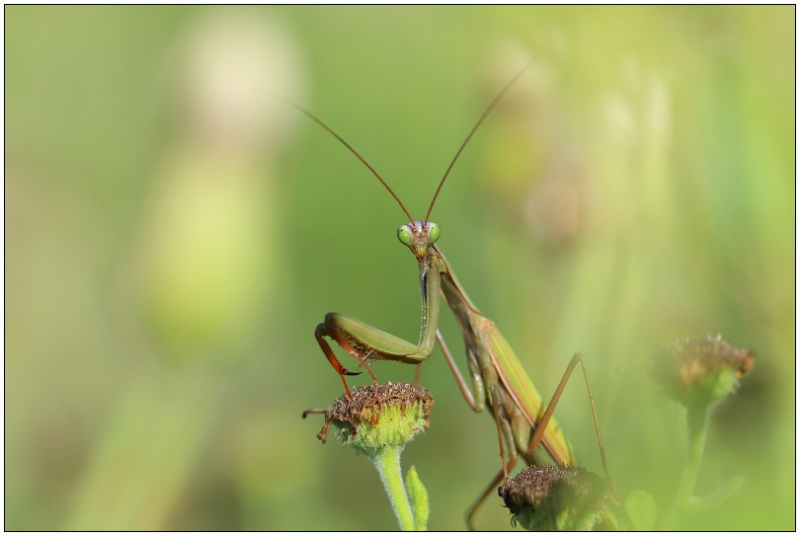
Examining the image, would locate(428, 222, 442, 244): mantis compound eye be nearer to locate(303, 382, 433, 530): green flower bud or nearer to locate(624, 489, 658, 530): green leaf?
locate(303, 382, 433, 530): green flower bud

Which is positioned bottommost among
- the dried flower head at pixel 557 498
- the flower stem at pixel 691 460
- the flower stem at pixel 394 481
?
the flower stem at pixel 394 481

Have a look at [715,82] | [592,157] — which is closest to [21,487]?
[592,157]

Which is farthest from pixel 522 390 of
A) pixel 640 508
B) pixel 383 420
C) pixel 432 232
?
pixel 640 508

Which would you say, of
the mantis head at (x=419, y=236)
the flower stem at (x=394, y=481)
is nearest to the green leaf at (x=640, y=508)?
the flower stem at (x=394, y=481)

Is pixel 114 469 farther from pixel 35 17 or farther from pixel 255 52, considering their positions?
pixel 35 17

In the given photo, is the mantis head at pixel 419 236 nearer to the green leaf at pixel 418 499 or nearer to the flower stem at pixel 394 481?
the flower stem at pixel 394 481
